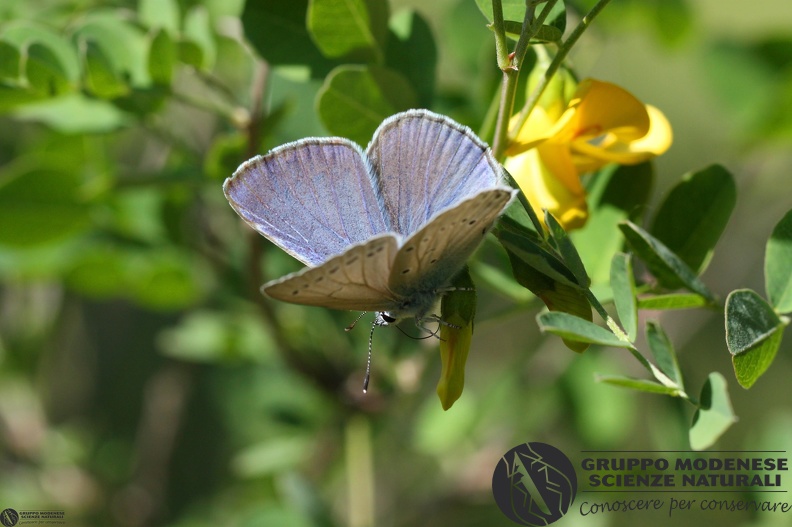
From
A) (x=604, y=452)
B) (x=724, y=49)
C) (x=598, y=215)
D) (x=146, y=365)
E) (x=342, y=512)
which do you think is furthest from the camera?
(x=146, y=365)

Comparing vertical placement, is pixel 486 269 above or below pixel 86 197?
above

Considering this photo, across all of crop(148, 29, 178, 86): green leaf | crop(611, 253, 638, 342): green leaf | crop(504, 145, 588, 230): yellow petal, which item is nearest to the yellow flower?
crop(504, 145, 588, 230): yellow petal

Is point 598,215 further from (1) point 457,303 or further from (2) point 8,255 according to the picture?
(2) point 8,255

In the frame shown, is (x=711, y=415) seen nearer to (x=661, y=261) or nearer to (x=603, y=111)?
(x=661, y=261)

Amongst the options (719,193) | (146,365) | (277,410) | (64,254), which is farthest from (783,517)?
(146,365)

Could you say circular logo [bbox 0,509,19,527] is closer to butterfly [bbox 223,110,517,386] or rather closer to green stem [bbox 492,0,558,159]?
butterfly [bbox 223,110,517,386]
